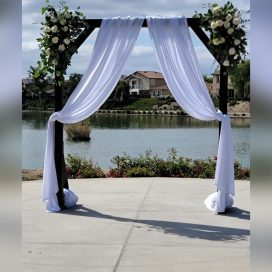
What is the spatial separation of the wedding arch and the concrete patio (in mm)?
564

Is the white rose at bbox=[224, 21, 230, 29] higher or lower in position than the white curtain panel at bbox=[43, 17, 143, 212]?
higher

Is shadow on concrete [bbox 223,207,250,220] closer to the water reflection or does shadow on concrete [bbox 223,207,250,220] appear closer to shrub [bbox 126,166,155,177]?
shrub [bbox 126,166,155,177]

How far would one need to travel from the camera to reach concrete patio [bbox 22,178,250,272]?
4641 mm

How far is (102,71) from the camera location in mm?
7246

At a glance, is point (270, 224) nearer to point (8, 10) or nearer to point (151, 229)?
point (8, 10)

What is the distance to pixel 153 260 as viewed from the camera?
15.6 ft

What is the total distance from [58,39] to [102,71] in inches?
33.7

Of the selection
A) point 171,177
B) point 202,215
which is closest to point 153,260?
point 202,215

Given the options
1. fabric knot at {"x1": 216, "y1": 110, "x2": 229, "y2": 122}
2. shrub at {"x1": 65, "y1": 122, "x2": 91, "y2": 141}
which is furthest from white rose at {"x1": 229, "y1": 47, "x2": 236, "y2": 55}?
shrub at {"x1": 65, "y1": 122, "x2": 91, "y2": 141}

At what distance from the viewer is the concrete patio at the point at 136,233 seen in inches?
183

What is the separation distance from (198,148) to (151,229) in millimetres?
17226

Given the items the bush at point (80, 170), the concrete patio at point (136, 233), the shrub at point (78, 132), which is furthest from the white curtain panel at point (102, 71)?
the shrub at point (78, 132)

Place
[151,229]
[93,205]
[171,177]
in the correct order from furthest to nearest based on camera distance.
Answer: [171,177]
[93,205]
[151,229]

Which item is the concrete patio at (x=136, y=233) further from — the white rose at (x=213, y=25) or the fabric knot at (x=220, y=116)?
the white rose at (x=213, y=25)
